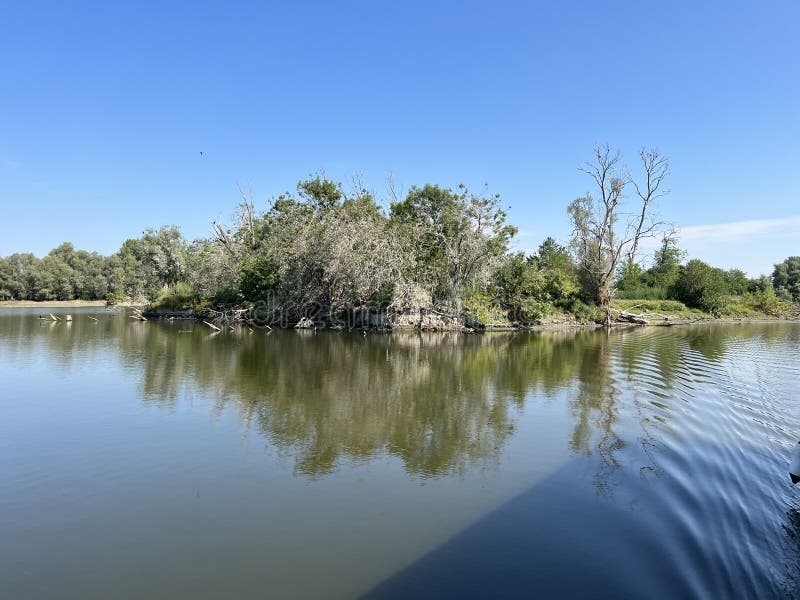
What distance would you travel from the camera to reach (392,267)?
32.5 m

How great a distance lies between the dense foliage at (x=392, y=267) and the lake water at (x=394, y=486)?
1722 cm

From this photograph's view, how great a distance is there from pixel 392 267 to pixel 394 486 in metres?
25.4

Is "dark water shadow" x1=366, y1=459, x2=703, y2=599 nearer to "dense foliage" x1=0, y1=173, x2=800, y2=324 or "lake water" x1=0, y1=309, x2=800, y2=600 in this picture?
"lake water" x1=0, y1=309, x2=800, y2=600

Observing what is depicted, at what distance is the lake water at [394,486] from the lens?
525 centimetres

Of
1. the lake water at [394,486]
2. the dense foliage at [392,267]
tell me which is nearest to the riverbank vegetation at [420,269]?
the dense foliage at [392,267]

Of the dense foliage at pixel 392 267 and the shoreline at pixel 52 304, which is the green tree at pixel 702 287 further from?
the shoreline at pixel 52 304

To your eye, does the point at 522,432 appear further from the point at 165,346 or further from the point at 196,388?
the point at 165,346

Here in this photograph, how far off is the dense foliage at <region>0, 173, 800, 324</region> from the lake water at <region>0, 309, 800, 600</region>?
17215mm

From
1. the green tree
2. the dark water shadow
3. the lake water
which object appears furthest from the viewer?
the green tree

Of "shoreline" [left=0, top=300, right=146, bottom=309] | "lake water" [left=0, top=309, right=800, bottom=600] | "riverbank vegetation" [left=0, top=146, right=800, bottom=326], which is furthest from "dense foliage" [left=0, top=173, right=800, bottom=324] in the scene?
"shoreline" [left=0, top=300, right=146, bottom=309]

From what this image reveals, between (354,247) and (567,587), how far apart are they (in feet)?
96.5

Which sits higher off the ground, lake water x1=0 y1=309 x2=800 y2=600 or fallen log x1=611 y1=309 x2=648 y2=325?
fallen log x1=611 y1=309 x2=648 y2=325

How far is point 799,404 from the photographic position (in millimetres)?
12945

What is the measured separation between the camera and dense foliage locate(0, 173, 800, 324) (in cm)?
3347
